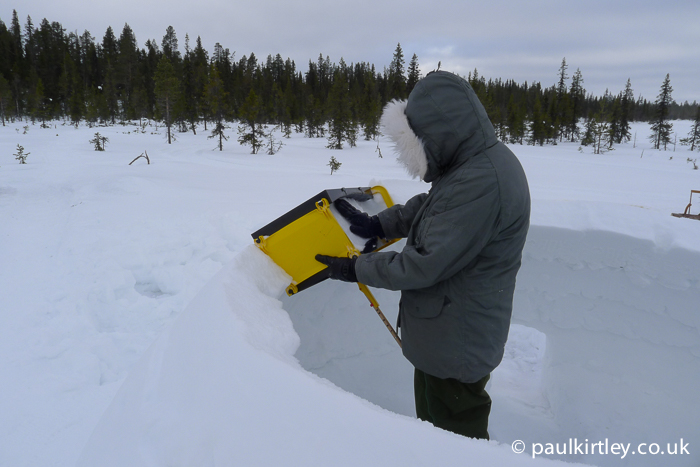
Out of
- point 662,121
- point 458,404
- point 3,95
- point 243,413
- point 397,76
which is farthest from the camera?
point 397,76

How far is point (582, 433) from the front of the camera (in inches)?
108

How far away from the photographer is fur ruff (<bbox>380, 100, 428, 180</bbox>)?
1.43 metres

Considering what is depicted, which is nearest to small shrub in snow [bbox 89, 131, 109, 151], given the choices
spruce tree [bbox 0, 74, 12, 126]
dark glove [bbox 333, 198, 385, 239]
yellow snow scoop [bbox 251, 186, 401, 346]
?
spruce tree [bbox 0, 74, 12, 126]

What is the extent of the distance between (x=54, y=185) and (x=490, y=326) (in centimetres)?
1083

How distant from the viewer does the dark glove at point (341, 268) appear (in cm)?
165

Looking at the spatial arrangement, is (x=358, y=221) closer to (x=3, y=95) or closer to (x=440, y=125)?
(x=440, y=125)

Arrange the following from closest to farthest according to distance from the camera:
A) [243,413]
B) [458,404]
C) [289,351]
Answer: [243,413] → [289,351] → [458,404]

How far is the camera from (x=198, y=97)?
34281mm

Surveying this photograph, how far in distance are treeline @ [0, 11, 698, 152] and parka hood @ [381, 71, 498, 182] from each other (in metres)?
21.0

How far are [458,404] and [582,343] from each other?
1.96m

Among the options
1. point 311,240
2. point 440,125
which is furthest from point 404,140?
point 311,240

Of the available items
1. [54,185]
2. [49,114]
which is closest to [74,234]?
[54,185]

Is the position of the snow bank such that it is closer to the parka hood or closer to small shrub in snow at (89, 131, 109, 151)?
the parka hood

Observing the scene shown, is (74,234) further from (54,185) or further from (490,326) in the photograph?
(490,326)
